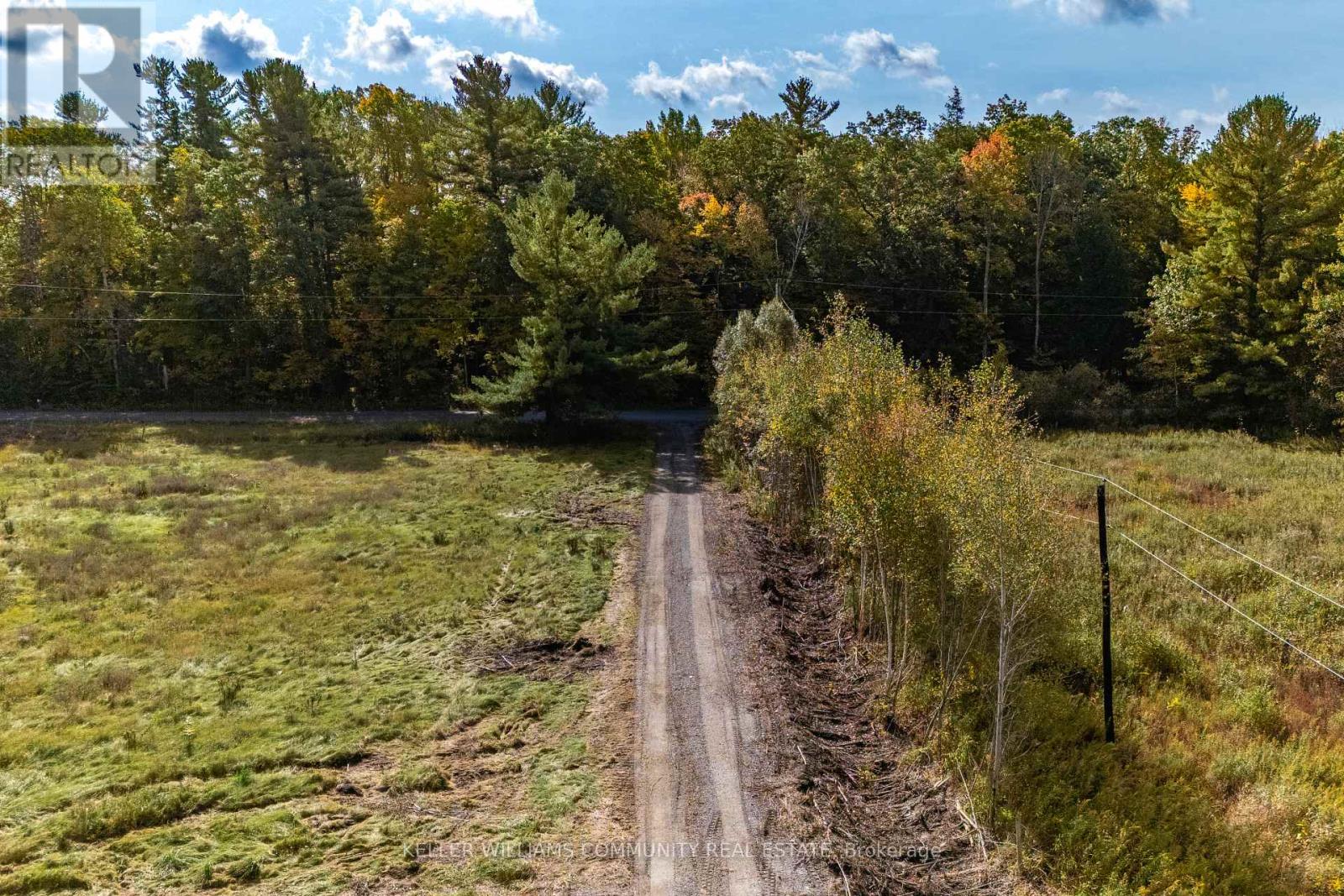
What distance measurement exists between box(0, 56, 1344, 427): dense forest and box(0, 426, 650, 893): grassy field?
1786cm

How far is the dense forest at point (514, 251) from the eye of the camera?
48.5 meters

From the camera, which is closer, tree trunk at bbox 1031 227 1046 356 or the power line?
the power line

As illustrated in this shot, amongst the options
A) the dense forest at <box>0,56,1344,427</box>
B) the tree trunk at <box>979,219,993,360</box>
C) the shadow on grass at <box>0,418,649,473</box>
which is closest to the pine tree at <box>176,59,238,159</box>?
the dense forest at <box>0,56,1344,427</box>

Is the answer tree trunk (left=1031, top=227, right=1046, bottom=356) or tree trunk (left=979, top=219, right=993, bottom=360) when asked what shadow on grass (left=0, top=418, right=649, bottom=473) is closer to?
tree trunk (left=979, top=219, right=993, bottom=360)

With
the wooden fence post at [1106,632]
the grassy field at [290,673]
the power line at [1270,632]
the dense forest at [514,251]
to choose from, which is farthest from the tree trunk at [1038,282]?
the wooden fence post at [1106,632]

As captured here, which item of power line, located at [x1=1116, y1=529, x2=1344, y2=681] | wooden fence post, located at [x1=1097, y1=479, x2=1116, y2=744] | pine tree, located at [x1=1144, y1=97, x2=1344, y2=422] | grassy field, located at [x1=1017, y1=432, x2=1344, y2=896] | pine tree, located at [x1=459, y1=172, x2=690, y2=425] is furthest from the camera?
pine tree, located at [x1=1144, y1=97, x2=1344, y2=422]

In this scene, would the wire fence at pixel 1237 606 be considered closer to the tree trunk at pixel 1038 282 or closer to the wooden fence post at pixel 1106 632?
the wooden fence post at pixel 1106 632

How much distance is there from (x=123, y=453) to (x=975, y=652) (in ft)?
138

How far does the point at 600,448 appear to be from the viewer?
41.1m

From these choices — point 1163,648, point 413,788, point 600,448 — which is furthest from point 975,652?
point 600,448

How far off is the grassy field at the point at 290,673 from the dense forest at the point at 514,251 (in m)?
17.9

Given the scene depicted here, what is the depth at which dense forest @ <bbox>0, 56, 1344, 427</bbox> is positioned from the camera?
159 feet

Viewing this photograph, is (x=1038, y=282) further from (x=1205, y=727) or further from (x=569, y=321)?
(x=1205, y=727)

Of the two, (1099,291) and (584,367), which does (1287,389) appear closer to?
(1099,291)
